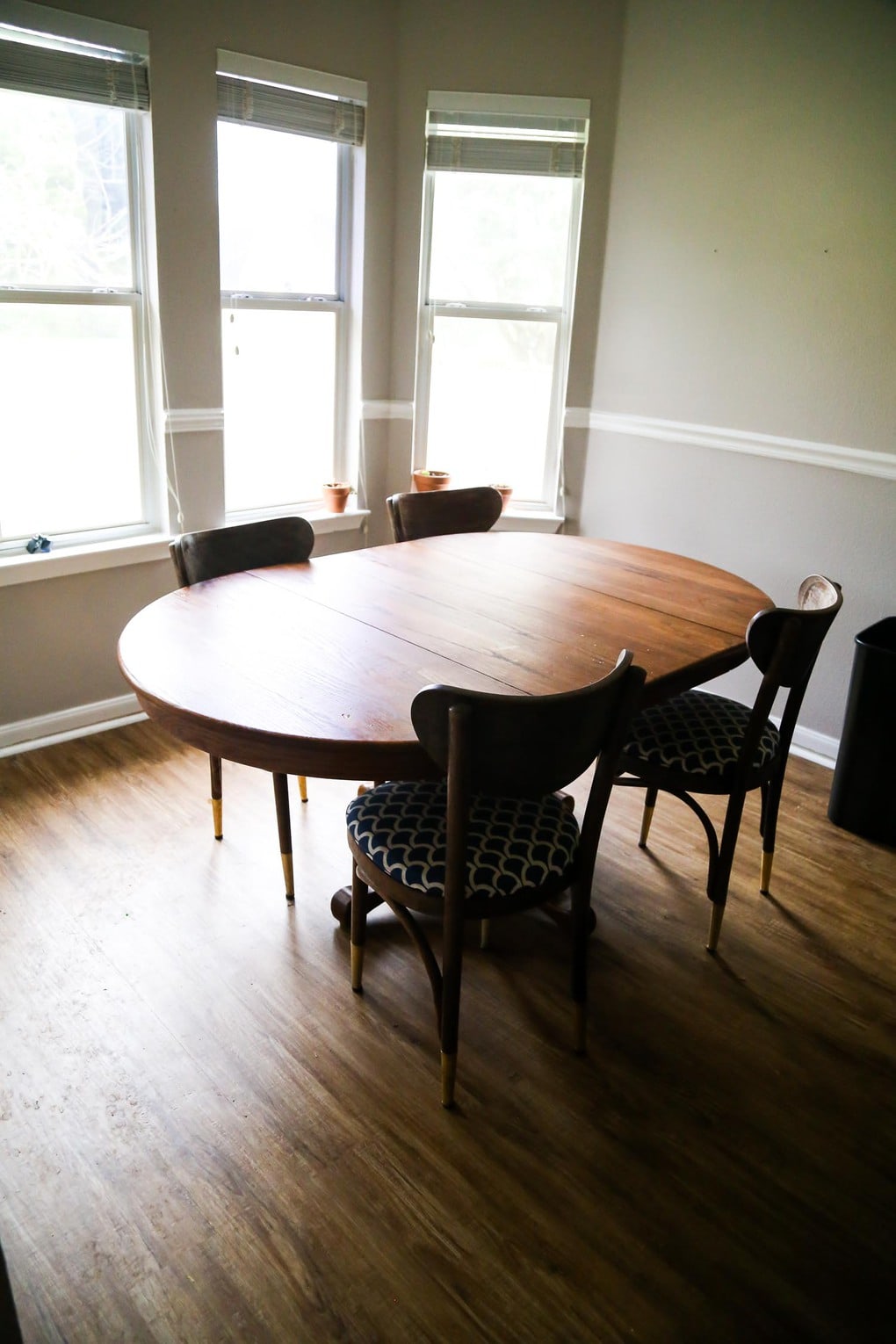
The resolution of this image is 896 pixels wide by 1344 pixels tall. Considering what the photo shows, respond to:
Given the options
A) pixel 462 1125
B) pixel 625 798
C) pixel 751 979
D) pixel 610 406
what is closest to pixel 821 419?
pixel 610 406

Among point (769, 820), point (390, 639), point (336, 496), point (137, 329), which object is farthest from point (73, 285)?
point (769, 820)

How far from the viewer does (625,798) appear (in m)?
3.06

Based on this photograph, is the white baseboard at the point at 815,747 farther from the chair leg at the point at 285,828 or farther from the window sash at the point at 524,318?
the chair leg at the point at 285,828

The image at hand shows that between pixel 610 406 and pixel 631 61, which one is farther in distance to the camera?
pixel 610 406

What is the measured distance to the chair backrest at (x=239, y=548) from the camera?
2.41 m

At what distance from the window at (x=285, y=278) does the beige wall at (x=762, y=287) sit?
1036 mm

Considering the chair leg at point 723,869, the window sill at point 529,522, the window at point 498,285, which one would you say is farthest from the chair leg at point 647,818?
the window at point 498,285

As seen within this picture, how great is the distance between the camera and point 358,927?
81.2 inches

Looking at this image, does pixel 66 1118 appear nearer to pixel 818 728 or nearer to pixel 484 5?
pixel 818 728

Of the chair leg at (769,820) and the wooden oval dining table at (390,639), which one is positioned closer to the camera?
the wooden oval dining table at (390,639)

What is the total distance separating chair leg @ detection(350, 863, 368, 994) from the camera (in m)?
2.01

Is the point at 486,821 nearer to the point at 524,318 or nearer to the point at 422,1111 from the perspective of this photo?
the point at 422,1111

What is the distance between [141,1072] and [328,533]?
2.43m

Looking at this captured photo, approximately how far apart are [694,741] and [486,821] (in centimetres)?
67
